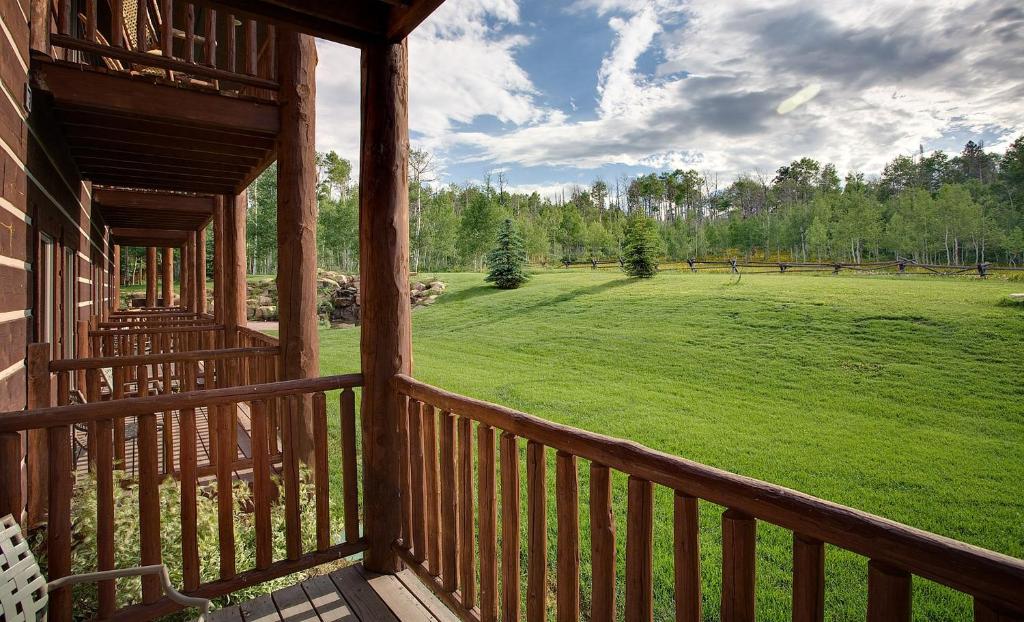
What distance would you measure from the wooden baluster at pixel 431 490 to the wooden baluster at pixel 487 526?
1.26 feet

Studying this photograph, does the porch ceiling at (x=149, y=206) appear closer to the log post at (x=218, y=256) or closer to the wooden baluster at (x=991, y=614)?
the log post at (x=218, y=256)

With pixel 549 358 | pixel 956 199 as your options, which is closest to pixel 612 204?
pixel 956 199

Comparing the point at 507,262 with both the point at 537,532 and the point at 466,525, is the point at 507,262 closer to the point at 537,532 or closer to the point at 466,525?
the point at 466,525

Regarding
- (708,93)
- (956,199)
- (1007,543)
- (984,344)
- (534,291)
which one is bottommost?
(1007,543)

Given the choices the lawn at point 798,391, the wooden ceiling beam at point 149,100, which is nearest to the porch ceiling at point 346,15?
the wooden ceiling beam at point 149,100

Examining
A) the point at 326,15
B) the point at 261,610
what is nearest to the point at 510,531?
the point at 261,610

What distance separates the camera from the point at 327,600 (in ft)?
7.88

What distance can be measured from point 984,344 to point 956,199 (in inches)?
1053

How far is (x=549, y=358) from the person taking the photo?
11.7 metres

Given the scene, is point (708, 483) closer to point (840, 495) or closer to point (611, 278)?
point (840, 495)

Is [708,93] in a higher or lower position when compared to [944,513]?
higher

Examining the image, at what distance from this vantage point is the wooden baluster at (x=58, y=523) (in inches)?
74.7

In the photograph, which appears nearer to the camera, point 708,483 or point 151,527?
point 708,483

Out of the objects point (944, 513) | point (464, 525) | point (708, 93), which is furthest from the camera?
point (708, 93)
